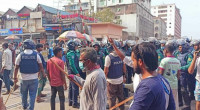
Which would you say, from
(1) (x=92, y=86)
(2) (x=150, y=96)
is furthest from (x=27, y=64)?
(2) (x=150, y=96)

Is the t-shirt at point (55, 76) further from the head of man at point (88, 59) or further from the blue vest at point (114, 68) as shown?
the head of man at point (88, 59)

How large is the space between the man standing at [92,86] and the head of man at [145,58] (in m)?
0.82

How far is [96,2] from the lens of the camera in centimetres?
4681

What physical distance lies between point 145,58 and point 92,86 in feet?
3.25

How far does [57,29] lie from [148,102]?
2321 cm

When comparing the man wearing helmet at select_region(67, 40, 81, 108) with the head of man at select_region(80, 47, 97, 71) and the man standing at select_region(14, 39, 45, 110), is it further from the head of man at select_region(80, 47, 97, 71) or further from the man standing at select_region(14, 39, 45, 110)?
the head of man at select_region(80, 47, 97, 71)

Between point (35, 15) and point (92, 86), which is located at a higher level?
point (35, 15)

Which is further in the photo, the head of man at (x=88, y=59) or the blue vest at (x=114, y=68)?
the blue vest at (x=114, y=68)

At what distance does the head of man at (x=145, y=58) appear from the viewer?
160 cm

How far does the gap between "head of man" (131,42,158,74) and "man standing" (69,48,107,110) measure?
0.82 metres

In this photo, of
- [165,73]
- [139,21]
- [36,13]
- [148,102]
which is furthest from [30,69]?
[139,21]

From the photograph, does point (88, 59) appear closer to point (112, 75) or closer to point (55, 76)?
point (112, 75)

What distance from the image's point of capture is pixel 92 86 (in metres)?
2.36

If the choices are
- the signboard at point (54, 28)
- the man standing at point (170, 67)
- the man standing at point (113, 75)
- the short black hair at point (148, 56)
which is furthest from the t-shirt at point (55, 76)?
the signboard at point (54, 28)
